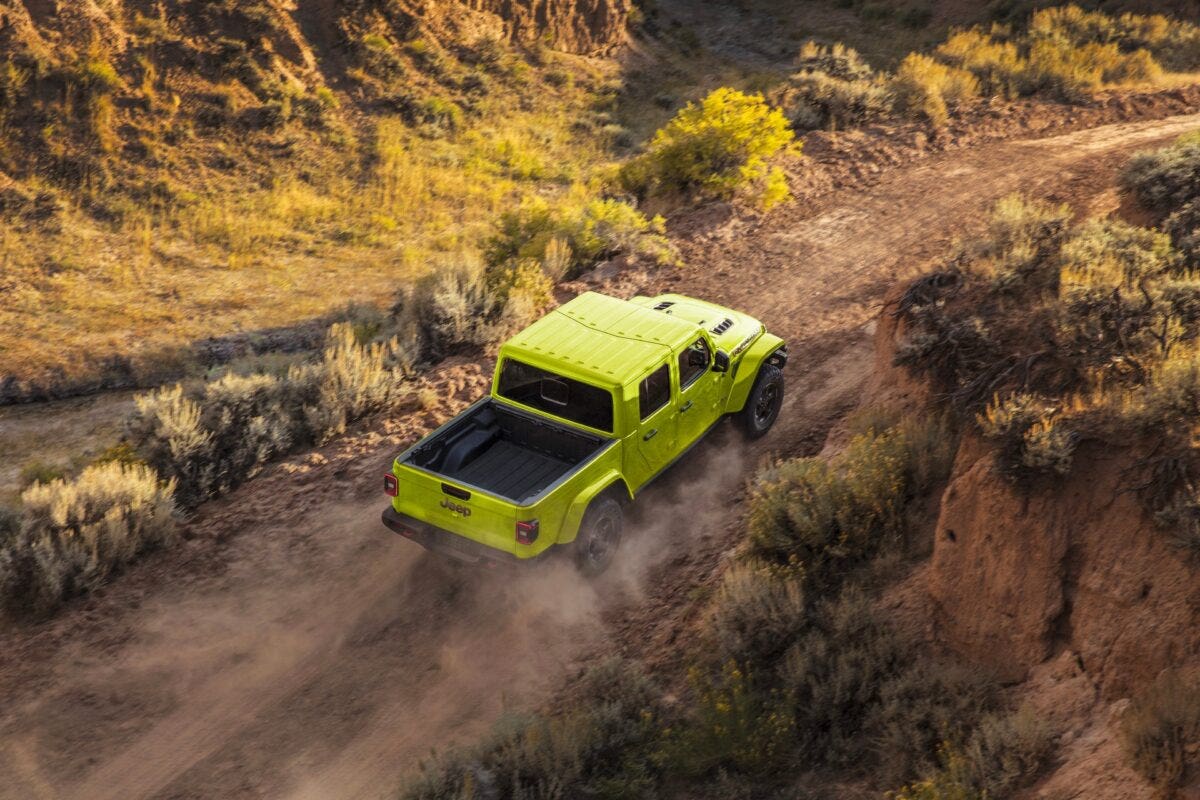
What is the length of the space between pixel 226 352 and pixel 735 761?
1238cm

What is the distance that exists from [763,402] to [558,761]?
17.6 ft

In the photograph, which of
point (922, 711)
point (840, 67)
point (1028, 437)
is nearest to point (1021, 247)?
point (1028, 437)

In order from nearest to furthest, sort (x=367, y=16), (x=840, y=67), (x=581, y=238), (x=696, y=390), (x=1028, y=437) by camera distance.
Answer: (x=1028, y=437)
(x=696, y=390)
(x=581, y=238)
(x=840, y=67)
(x=367, y=16)

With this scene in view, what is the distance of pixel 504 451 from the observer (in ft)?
34.7

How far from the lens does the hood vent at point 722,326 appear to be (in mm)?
11750

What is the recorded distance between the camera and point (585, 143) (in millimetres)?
26500

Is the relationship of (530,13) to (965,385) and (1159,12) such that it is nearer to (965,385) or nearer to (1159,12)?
(1159,12)

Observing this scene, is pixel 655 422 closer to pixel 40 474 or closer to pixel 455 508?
pixel 455 508

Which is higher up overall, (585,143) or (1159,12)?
(1159,12)

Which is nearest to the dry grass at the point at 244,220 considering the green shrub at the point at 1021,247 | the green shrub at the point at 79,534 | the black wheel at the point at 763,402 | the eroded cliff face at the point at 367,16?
the eroded cliff face at the point at 367,16

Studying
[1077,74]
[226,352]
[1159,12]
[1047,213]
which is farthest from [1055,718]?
[1159,12]

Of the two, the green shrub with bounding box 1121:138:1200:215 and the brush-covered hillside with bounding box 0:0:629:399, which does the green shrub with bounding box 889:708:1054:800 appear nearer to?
the green shrub with bounding box 1121:138:1200:215

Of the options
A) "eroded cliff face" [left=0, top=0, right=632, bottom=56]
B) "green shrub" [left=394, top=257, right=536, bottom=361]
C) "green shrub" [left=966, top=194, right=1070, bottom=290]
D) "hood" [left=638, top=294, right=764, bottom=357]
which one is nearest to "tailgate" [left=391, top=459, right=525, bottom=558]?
"hood" [left=638, top=294, right=764, bottom=357]

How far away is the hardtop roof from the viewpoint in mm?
10156
